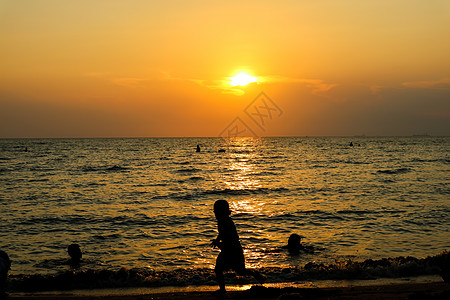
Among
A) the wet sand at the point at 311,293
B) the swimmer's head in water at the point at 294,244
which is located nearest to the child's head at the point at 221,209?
the wet sand at the point at 311,293

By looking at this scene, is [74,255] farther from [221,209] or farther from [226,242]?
[221,209]

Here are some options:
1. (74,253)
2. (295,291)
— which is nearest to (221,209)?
(295,291)

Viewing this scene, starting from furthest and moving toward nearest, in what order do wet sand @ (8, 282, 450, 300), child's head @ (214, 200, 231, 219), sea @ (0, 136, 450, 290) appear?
sea @ (0, 136, 450, 290), wet sand @ (8, 282, 450, 300), child's head @ (214, 200, 231, 219)

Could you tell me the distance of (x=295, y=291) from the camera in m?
8.48

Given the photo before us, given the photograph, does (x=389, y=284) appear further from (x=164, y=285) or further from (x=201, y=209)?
(x=201, y=209)

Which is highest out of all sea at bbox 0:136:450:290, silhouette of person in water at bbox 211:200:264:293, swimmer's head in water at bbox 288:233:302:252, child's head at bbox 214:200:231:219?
child's head at bbox 214:200:231:219

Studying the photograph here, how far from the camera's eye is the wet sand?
8.07 metres

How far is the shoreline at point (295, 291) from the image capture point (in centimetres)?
812

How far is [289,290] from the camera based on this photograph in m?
8.52

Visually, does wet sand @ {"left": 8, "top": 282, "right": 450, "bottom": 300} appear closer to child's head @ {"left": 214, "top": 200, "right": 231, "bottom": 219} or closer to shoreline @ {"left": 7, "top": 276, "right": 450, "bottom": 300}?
shoreline @ {"left": 7, "top": 276, "right": 450, "bottom": 300}

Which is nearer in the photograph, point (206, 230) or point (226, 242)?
point (226, 242)

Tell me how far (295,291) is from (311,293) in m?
0.37

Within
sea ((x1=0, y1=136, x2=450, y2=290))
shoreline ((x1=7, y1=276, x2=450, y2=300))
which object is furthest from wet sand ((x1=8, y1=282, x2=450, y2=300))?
sea ((x1=0, y1=136, x2=450, y2=290))

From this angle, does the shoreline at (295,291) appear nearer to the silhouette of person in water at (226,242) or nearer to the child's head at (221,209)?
the silhouette of person in water at (226,242)
